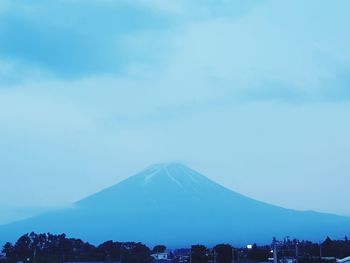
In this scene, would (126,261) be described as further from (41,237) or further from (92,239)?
(92,239)

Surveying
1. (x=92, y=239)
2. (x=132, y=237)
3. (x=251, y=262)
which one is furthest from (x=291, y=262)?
Result: (x=92, y=239)

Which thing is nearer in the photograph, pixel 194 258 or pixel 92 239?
pixel 194 258

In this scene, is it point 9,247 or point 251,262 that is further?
point 9,247

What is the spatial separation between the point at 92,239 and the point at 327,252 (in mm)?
63634

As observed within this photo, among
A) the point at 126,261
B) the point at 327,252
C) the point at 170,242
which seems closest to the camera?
the point at 126,261

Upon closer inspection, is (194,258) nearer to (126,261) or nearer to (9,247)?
(126,261)

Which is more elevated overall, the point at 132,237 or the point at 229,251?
the point at 132,237

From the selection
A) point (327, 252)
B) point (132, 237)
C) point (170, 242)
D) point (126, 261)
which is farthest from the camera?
point (170, 242)

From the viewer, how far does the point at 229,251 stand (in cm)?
2580

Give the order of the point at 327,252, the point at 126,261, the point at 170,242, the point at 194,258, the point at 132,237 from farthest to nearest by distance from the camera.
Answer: the point at 170,242 < the point at 132,237 < the point at 327,252 < the point at 126,261 < the point at 194,258

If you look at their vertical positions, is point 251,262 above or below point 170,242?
below

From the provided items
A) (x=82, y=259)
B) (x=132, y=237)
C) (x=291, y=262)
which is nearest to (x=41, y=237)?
(x=82, y=259)

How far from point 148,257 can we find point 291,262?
5.29 meters

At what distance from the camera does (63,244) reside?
1105 inches
